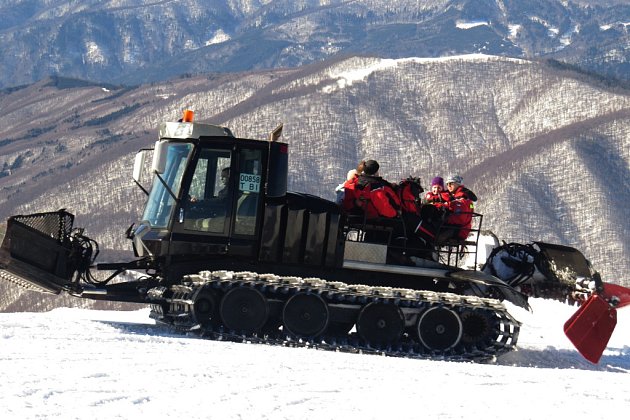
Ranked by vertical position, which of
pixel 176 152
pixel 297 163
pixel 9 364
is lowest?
pixel 9 364

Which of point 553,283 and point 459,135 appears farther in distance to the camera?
point 459,135

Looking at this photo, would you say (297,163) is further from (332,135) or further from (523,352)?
(523,352)

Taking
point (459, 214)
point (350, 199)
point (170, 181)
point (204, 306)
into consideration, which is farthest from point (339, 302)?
point (170, 181)

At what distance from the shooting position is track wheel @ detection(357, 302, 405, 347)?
46.5 ft

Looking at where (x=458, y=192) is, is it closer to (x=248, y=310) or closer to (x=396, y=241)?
(x=396, y=241)

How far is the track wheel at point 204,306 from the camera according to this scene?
13.8 m

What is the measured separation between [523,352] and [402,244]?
9.74ft

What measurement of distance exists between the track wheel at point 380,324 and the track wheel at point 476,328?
0.92 m

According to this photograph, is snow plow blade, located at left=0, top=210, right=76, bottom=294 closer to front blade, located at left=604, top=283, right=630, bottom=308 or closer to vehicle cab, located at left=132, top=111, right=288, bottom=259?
vehicle cab, located at left=132, top=111, right=288, bottom=259

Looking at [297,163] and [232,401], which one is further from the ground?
[297,163]

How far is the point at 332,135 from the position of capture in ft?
505

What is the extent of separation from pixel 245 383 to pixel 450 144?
6039 inches

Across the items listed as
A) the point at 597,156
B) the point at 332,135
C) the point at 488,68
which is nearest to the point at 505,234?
the point at 597,156

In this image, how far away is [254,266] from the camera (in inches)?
566
